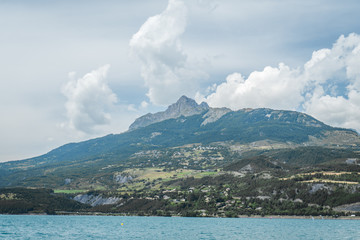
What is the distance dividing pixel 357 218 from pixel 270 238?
123 m

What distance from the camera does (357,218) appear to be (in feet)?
654

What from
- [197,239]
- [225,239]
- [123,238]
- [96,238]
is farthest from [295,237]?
[96,238]

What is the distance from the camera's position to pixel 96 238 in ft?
352

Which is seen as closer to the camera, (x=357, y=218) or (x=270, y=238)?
(x=270, y=238)

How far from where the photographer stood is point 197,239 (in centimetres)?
10250

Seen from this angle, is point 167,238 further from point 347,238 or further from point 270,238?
point 347,238

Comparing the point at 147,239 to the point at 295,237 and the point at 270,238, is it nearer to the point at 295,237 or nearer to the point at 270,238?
the point at 270,238

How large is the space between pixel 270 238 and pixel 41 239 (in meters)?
67.4

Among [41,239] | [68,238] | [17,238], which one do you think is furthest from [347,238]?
[17,238]

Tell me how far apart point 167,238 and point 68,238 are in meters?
30.0

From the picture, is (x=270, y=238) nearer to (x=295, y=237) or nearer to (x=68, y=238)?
(x=295, y=237)

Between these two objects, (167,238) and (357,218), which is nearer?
(167,238)

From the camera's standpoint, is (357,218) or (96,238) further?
(357,218)

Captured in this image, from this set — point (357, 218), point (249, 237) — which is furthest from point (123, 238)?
point (357, 218)
